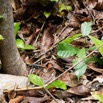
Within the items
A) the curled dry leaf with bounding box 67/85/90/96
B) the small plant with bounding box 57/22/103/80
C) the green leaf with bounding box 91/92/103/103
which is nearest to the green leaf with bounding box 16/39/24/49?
the small plant with bounding box 57/22/103/80

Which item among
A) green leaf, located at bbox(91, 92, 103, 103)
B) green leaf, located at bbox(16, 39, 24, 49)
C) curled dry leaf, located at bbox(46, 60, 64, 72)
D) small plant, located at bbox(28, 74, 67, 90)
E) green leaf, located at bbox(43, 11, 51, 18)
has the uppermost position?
green leaf, located at bbox(43, 11, 51, 18)

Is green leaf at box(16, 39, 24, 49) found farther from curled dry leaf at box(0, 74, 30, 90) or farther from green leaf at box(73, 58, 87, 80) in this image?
green leaf at box(73, 58, 87, 80)

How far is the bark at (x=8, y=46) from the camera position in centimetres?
181

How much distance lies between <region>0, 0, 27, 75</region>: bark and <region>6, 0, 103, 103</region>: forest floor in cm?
18

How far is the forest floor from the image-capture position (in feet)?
6.42

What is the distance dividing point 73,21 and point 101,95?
1.03 meters

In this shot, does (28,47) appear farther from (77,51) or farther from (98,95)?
(98,95)

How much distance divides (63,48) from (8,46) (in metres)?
0.46

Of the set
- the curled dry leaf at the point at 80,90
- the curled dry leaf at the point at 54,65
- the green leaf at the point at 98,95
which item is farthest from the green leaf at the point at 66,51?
the green leaf at the point at 98,95

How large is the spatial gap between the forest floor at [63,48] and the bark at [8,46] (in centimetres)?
18

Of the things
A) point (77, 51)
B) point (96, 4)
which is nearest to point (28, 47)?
point (77, 51)

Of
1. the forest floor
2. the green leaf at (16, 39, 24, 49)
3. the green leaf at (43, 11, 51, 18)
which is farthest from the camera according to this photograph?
the green leaf at (43, 11, 51, 18)

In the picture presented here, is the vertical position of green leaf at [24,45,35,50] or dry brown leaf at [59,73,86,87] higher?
green leaf at [24,45,35,50]

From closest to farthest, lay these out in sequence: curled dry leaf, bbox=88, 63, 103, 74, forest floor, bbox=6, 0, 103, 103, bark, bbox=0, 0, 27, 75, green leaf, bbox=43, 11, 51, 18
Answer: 1. bark, bbox=0, 0, 27, 75
2. forest floor, bbox=6, 0, 103, 103
3. curled dry leaf, bbox=88, 63, 103, 74
4. green leaf, bbox=43, 11, 51, 18
